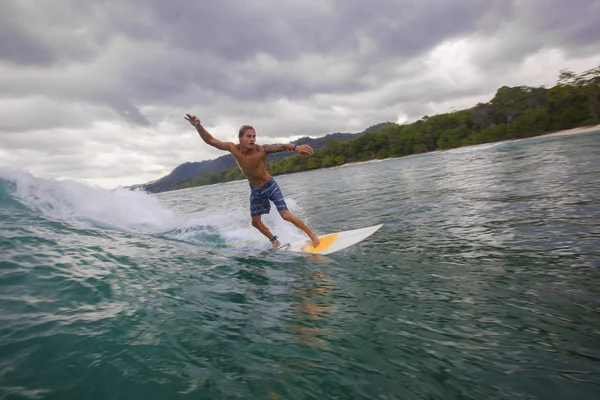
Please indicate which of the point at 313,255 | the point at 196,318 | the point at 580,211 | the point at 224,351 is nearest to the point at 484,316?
the point at 224,351

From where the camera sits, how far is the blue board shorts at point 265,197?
7.62 metres

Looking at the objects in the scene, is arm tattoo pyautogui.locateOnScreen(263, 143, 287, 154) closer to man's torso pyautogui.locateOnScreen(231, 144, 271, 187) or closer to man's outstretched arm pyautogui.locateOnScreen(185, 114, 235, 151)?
man's torso pyautogui.locateOnScreen(231, 144, 271, 187)

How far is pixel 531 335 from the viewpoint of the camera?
8.45 feet

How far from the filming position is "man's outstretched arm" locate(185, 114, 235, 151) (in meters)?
6.60

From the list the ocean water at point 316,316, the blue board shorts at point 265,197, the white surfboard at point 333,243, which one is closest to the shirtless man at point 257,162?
the blue board shorts at point 265,197

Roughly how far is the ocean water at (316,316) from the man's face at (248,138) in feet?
8.00

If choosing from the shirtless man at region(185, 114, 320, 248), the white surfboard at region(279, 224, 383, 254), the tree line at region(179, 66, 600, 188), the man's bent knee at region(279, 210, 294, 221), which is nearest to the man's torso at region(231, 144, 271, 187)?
the shirtless man at region(185, 114, 320, 248)

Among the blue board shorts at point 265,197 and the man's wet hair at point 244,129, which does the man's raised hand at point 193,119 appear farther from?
the blue board shorts at point 265,197

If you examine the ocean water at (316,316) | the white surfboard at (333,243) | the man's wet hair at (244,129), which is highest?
the man's wet hair at (244,129)

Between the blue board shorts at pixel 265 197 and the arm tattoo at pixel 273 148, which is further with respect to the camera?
the blue board shorts at pixel 265 197

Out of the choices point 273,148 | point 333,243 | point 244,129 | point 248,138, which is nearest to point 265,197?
point 273,148

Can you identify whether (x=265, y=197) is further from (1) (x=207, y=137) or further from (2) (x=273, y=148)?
(1) (x=207, y=137)

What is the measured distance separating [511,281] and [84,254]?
6.35 meters

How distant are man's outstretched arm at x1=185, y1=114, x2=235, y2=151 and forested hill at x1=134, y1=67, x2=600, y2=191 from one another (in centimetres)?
3339
